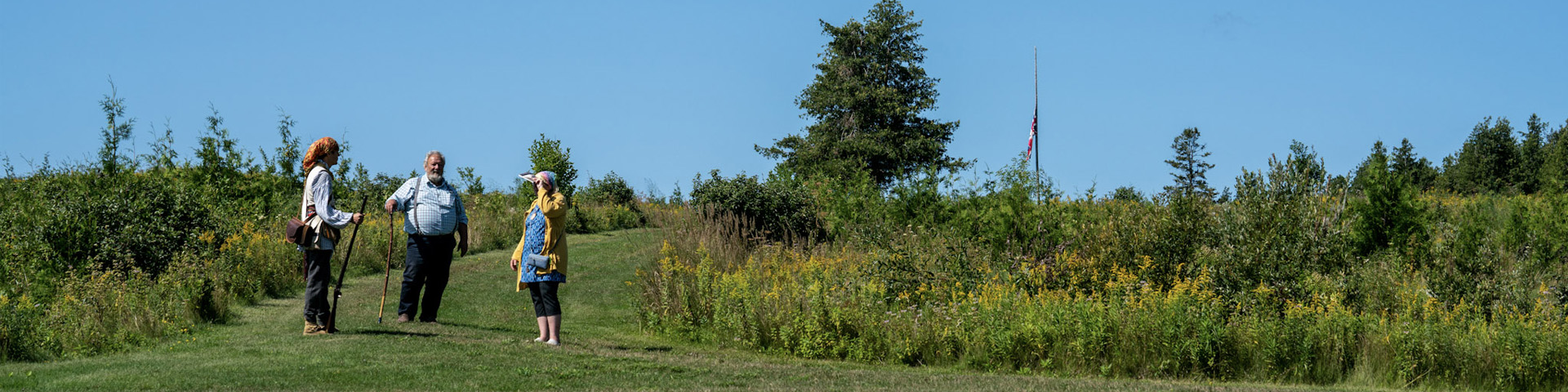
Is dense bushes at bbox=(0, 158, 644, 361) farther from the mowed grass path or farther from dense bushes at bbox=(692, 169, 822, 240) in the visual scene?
dense bushes at bbox=(692, 169, 822, 240)

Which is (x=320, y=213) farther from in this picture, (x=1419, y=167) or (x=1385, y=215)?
(x=1419, y=167)

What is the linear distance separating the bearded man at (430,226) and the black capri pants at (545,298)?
116cm

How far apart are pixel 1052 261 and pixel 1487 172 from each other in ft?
199

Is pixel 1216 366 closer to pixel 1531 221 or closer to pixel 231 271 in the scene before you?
pixel 231 271

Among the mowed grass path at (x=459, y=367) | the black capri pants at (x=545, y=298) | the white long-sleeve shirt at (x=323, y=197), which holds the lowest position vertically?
the mowed grass path at (x=459, y=367)

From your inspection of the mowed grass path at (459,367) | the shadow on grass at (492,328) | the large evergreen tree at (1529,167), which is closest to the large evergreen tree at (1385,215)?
the mowed grass path at (459,367)

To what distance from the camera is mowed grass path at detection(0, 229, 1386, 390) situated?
852cm

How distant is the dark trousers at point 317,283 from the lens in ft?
34.8

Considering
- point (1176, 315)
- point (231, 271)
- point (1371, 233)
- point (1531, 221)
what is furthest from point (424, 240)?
point (1531, 221)

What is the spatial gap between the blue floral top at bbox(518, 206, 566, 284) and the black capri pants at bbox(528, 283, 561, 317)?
7 centimetres

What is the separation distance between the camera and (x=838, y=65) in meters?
45.5

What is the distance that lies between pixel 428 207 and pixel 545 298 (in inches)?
76.1

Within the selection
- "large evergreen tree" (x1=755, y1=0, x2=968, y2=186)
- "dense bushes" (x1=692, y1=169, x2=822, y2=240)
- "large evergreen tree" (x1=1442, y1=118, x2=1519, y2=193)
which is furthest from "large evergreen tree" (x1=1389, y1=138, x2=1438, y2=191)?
"dense bushes" (x1=692, y1=169, x2=822, y2=240)

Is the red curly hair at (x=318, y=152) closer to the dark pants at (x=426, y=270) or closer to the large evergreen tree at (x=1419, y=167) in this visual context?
the dark pants at (x=426, y=270)
